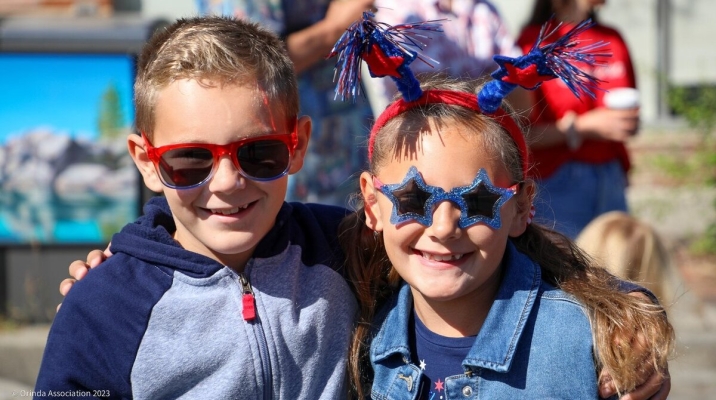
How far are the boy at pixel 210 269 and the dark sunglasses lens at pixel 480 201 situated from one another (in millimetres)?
459

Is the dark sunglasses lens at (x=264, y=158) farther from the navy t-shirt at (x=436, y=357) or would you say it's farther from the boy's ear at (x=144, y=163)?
the navy t-shirt at (x=436, y=357)

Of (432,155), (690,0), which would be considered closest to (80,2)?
(690,0)

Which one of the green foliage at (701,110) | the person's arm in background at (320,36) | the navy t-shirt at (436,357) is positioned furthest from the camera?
the green foliage at (701,110)

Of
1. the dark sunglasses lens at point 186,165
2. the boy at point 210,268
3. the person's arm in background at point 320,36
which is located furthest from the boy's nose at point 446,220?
the person's arm in background at point 320,36

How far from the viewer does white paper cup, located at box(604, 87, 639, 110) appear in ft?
13.2

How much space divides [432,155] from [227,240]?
0.53 meters

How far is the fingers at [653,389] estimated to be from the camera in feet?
7.32

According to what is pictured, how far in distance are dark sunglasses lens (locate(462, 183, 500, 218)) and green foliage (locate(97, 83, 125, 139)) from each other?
3.46 m

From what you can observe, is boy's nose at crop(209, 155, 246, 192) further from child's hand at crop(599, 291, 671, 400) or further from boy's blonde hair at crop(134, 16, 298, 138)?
child's hand at crop(599, 291, 671, 400)

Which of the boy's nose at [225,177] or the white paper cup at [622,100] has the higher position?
the boy's nose at [225,177]

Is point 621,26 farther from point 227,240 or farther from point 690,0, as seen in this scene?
point 227,240

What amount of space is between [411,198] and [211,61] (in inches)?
22.4

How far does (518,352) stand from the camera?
227cm

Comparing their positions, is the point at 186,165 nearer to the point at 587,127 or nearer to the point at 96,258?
the point at 96,258
